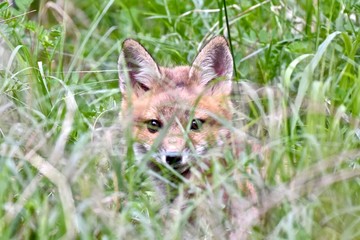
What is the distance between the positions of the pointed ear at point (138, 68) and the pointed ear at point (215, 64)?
22 centimetres

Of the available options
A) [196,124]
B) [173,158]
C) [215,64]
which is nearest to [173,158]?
[173,158]

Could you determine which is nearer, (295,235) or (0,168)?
(295,235)

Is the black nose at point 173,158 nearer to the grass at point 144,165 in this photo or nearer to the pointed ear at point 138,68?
the grass at point 144,165

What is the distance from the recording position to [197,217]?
3.65m

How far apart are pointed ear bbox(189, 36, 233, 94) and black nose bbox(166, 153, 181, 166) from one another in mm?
701

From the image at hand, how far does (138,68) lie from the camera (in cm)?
534

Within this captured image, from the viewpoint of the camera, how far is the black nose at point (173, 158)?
14.8 ft

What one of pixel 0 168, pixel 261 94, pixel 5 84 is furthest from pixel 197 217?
pixel 261 94

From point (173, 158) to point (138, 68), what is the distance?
938 millimetres

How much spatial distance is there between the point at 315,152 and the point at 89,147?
0.89m

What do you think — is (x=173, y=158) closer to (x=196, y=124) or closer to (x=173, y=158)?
(x=173, y=158)

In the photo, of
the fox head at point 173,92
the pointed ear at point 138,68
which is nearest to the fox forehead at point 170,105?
the fox head at point 173,92

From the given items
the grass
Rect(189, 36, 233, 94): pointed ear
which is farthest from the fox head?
the grass

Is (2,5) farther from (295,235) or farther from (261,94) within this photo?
(295,235)
